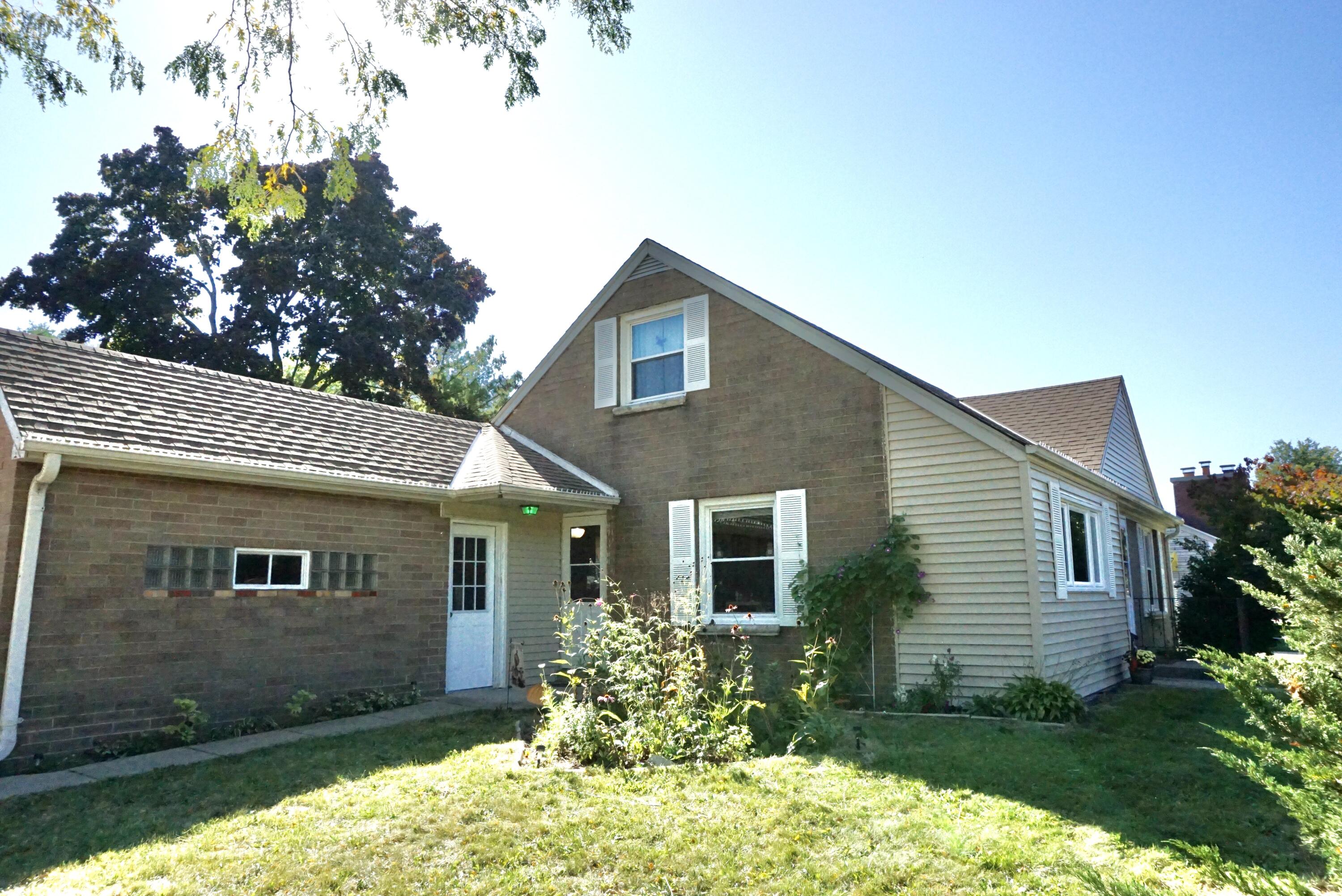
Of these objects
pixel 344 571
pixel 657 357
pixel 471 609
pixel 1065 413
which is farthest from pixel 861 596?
pixel 1065 413

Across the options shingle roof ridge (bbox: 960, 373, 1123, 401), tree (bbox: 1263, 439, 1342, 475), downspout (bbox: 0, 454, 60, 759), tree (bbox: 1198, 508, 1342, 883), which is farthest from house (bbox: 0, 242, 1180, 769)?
tree (bbox: 1263, 439, 1342, 475)

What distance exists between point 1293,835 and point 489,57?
285 inches

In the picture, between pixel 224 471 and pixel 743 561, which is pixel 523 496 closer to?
pixel 743 561

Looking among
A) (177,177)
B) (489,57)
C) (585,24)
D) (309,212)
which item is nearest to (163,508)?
(489,57)

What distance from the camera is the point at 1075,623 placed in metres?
10.3

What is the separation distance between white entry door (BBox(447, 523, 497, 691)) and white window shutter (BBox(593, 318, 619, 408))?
8.57ft

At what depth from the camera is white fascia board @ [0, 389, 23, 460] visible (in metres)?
7.37

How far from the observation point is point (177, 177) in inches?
951

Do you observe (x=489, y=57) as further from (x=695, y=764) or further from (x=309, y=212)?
(x=309, y=212)

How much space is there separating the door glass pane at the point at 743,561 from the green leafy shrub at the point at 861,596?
2.90 feet

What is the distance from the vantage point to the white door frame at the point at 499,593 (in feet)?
38.7

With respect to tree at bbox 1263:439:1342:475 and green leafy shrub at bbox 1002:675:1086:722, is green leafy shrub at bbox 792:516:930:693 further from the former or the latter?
tree at bbox 1263:439:1342:475

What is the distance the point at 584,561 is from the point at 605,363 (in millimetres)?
3007

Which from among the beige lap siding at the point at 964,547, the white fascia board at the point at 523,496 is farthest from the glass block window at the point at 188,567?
the beige lap siding at the point at 964,547
